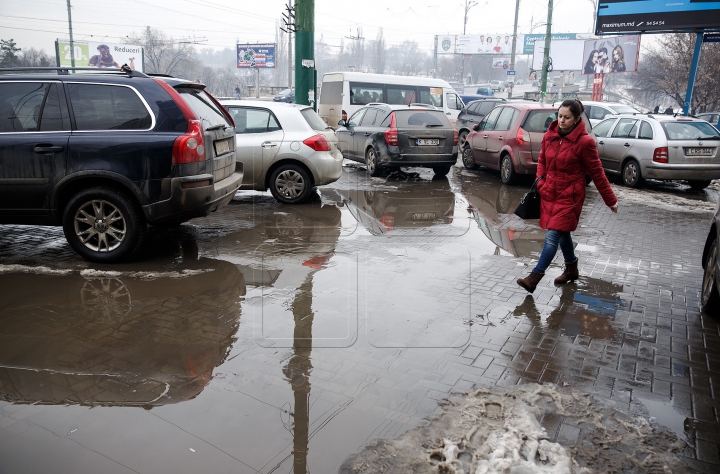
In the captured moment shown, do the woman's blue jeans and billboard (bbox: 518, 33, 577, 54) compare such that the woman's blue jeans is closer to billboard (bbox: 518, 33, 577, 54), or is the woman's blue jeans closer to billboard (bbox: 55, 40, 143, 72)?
billboard (bbox: 55, 40, 143, 72)

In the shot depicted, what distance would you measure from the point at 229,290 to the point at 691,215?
8199 mm

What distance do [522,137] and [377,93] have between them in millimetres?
11665

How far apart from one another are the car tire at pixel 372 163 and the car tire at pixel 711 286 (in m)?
8.13

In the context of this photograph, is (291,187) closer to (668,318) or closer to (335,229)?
(335,229)

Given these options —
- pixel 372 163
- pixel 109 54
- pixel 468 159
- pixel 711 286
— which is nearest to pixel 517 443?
pixel 711 286

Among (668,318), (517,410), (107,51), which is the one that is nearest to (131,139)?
(517,410)

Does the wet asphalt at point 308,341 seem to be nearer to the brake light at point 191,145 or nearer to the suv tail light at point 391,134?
the brake light at point 191,145

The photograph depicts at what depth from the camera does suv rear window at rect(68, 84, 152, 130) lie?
6039mm

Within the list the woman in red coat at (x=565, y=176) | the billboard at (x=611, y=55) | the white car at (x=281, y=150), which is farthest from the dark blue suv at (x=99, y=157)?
the billboard at (x=611, y=55)

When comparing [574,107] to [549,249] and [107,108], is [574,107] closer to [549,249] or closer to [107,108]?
[549,249]

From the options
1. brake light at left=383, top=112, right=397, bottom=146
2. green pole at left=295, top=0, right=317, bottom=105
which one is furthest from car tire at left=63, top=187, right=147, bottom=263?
green pole at left=295, top=0, right=317, bottom=105

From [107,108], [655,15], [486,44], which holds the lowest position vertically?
[107,108]

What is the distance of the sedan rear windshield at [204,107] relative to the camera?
21.2ft

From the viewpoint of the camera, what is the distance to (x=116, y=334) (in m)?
4.49
